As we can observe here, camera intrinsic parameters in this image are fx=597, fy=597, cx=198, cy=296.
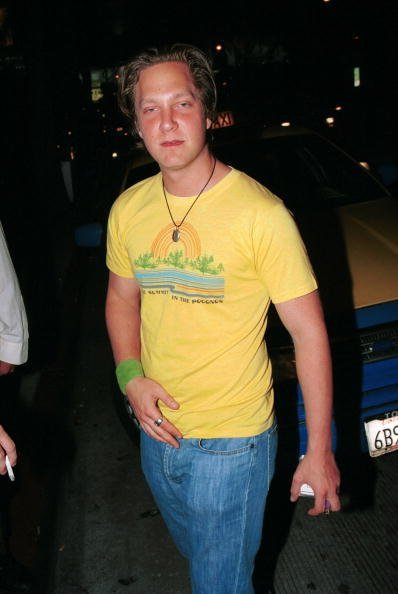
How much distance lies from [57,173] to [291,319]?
989 centimetres

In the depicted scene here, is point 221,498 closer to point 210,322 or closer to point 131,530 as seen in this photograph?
point 210,322

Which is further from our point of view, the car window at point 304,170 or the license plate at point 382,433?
the car window at point 304,170

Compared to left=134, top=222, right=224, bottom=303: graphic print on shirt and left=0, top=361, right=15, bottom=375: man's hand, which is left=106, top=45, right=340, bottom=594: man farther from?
left=0, top=361, right=15, bottom=375: man's hand

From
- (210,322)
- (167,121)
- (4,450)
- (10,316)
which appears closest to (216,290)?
(210,322)

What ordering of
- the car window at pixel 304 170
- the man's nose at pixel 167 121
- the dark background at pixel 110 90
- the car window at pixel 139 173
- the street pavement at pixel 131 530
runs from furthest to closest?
the dark background at pixel 110 90
the car window at pixel 139 173
the car window at pixel 304 170
the street pavement at pixel 131 530
the man's nose at pixel 167 121

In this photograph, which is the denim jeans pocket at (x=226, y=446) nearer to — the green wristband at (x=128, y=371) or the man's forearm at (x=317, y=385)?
the man's forearm at (x=317, y=385)

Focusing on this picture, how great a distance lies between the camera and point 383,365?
2.70 metres

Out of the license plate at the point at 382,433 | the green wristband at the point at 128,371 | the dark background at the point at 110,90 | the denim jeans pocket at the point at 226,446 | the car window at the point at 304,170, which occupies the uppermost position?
the green wristband at the point at 128,371

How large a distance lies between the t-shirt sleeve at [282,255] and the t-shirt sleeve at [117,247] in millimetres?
504

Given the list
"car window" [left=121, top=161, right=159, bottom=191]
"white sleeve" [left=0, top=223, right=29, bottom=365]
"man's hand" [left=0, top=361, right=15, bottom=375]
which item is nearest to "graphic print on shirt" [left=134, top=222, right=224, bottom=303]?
"white sleeve" [left=0, top=223, right=29, bottom=365]

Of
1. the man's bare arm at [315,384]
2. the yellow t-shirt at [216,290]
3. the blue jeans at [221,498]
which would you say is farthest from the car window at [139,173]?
the man's bare arm at [315,384]

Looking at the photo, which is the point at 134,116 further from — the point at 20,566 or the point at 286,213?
the point at 20,566

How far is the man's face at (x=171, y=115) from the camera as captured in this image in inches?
66.0

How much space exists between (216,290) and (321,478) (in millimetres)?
584
